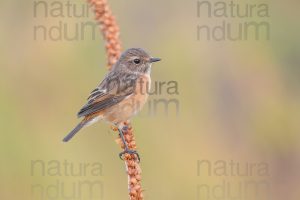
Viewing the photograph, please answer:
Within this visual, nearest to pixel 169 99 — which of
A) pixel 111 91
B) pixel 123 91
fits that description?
pixel 123 91

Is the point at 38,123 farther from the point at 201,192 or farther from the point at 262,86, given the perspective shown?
the point at 262,86

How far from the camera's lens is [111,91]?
6.94 metres

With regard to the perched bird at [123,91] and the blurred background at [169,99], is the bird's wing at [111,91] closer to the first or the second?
the perched bird at [123,91]

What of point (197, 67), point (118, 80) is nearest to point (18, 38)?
point (118, 80)

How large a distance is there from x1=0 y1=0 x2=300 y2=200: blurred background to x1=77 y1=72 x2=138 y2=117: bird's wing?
16.2 inches

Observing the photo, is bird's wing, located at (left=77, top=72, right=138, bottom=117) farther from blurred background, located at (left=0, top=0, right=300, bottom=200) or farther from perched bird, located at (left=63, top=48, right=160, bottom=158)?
blurred background, located at (left=0, top=0, right=300, bottom=200)

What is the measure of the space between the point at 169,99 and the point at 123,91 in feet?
2.80

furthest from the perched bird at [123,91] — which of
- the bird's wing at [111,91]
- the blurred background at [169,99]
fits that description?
the blurred background at [169,99]

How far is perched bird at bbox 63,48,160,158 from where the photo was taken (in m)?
6.64

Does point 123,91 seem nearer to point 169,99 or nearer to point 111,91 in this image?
point 111,91

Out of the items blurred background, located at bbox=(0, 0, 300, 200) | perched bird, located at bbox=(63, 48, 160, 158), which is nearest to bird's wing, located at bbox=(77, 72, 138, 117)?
perched bird, located at bbox=(63, 48, 160, 158)

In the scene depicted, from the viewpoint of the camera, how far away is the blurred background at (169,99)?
22.5 feet

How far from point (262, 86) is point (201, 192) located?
1.93 metres

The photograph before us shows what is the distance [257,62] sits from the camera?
838cm
